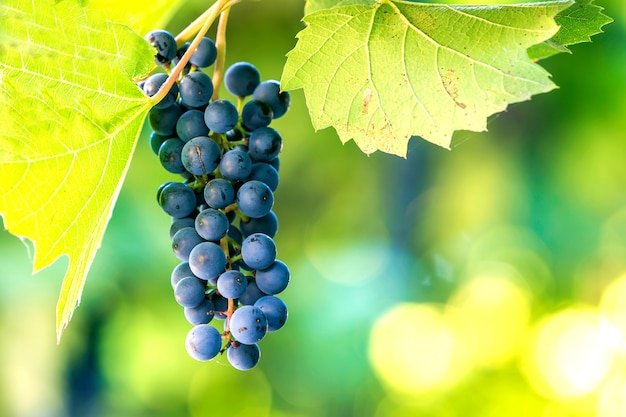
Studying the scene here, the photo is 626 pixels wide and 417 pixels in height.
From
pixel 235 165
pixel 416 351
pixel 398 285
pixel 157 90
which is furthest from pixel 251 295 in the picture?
pixel 416 351

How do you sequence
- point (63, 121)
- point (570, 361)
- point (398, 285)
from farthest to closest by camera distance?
point (570, 361) < point (398, 285) < point (63, 121)

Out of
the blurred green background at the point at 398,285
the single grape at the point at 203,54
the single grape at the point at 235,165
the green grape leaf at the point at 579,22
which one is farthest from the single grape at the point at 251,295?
the blurred green background at the point at 398,285

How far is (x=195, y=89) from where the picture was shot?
69 centimetres

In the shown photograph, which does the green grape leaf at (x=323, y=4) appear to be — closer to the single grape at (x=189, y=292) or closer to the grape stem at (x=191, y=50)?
the grape stem at (x=191, y=50)

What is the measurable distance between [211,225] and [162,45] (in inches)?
7.5

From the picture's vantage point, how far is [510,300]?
3.03 m

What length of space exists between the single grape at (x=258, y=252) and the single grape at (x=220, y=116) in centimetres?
11

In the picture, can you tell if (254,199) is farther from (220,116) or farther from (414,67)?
(414,67)

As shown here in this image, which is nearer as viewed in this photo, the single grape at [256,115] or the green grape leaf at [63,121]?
the green grape leaf at [63,121]

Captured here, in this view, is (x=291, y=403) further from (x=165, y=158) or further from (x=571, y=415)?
(x=165, y=158)

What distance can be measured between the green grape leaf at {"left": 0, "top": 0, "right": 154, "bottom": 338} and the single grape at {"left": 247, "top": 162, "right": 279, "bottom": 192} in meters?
0.14

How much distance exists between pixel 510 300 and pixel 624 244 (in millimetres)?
600

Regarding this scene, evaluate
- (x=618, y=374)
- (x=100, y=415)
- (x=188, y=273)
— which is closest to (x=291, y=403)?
(x=100, y=415)

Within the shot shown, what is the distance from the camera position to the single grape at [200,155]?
0.67m
